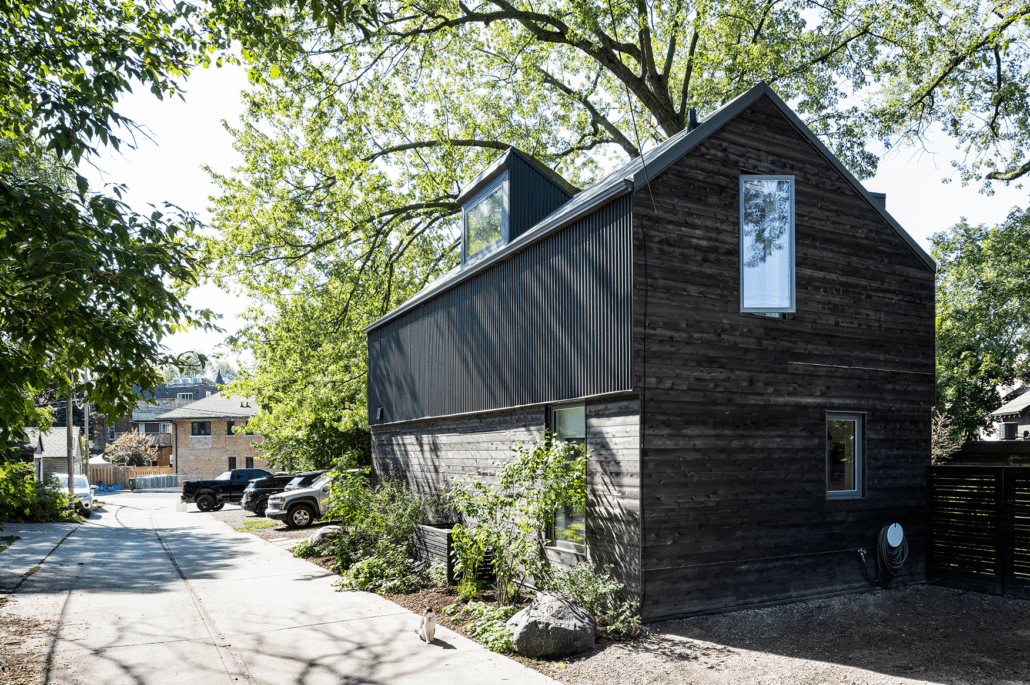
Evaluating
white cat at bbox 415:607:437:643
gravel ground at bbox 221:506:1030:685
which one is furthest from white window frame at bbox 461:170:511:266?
white cat at bbox 415:607:437:643

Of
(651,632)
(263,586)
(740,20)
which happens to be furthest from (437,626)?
(740,20)

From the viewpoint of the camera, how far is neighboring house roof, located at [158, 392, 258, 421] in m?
54.0

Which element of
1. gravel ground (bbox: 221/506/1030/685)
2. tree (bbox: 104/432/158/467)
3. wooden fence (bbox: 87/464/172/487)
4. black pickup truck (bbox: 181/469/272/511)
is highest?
gravel ground (bbox: 221/506/1030/685)

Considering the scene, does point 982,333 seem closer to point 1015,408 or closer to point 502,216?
point 1015,408

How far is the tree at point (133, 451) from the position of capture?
192 ft

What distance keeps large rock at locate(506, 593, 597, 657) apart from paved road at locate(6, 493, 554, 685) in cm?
33

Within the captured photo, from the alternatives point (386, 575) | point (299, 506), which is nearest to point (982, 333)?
point (386, 575)

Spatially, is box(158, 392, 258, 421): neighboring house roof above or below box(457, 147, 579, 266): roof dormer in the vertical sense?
below

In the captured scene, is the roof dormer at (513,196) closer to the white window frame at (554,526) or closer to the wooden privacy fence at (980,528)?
the white window frame at (554,526)

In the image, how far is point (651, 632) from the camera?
830 cm

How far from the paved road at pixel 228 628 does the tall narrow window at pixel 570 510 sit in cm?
224

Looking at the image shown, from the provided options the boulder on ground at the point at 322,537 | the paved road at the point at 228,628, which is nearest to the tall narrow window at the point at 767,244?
the paved road at the point at 228,628

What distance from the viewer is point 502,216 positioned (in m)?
13.8

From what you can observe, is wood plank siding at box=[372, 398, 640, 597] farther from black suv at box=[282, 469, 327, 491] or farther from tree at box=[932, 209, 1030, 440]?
tree at box=[932, 209, 1030, 440]
